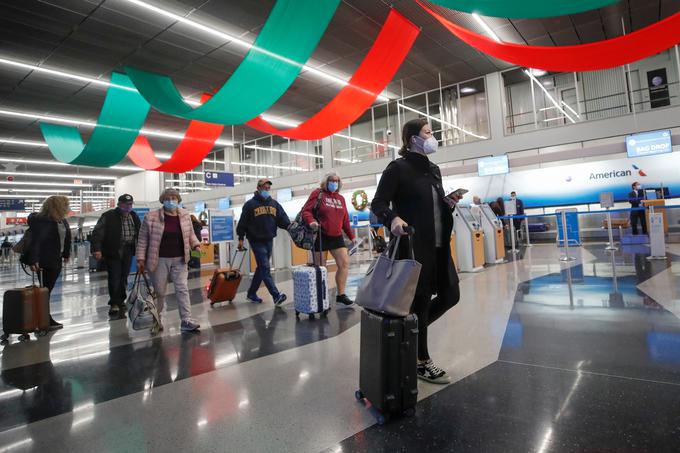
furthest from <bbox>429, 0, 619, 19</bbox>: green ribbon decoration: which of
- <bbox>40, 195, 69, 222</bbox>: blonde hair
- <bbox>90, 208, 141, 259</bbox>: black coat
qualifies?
<bbox>40, 195, 69, 222</bbox>: blonde hair

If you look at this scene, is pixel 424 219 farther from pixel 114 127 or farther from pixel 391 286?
pixel 114 127

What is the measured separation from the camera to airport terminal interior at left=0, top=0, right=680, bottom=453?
5.38ft

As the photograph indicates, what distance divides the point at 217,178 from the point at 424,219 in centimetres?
1350

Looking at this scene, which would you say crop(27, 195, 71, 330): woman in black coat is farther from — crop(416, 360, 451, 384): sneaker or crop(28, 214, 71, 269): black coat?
crop(416, 360, 451, 384): sneaker

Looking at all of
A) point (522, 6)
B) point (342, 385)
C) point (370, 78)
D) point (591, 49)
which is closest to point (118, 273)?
point (342, 385)

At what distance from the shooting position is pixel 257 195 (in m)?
4.48

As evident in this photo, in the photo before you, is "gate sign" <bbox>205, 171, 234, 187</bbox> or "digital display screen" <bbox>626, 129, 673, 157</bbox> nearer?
"digital display screen" <bbox>626, 129, 673, 157</bbox>

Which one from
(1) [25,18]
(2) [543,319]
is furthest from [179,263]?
(1) [25,18]

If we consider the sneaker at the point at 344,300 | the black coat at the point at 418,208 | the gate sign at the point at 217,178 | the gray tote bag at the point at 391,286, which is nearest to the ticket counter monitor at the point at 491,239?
the sneaker at the point at 344,300

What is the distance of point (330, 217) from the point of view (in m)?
3.97

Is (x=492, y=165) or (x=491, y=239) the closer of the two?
(x=491, y=239)

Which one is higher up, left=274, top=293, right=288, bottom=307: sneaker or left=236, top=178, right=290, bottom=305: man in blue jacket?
left=236, top=178, right=290, bottom=305: man in blue jacket

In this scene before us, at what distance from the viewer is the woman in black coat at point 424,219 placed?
1.95 meters

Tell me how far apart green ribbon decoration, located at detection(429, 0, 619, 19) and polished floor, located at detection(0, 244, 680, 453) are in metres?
3.38
